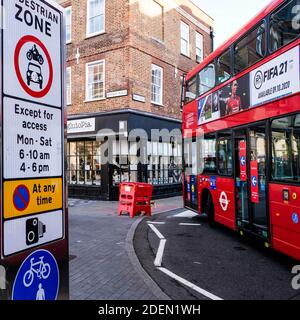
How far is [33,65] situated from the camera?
2.14m

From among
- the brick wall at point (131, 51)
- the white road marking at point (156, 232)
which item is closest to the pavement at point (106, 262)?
the white road marking at point (156, 232)

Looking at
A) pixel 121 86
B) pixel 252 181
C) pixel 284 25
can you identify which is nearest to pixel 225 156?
pixel 252 181

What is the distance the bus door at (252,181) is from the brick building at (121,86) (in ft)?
27.6

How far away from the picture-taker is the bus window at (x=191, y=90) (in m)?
10.7

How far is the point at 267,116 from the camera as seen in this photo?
6.21m

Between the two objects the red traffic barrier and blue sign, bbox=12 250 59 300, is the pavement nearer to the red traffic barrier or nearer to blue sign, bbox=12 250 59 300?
the red traffic barrier

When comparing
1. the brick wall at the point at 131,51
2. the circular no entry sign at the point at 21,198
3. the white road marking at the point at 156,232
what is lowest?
the white road marking at the point at 156,232

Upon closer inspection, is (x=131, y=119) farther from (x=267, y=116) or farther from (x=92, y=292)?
(x=92, y=292)

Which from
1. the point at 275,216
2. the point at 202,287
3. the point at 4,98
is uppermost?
the point at 4,98

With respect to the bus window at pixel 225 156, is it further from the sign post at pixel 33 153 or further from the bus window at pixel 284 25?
the sign post at pixel 33 153

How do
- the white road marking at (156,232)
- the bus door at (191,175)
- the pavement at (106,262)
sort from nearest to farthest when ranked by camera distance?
1. the pavement at (106,262)
2. the white road marking at (156,232)
3. the bus door at (191,175)

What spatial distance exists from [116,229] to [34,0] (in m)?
7.78

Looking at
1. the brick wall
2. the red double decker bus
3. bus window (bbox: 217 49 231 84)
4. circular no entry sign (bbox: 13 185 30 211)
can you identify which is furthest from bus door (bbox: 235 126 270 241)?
the brick wall
